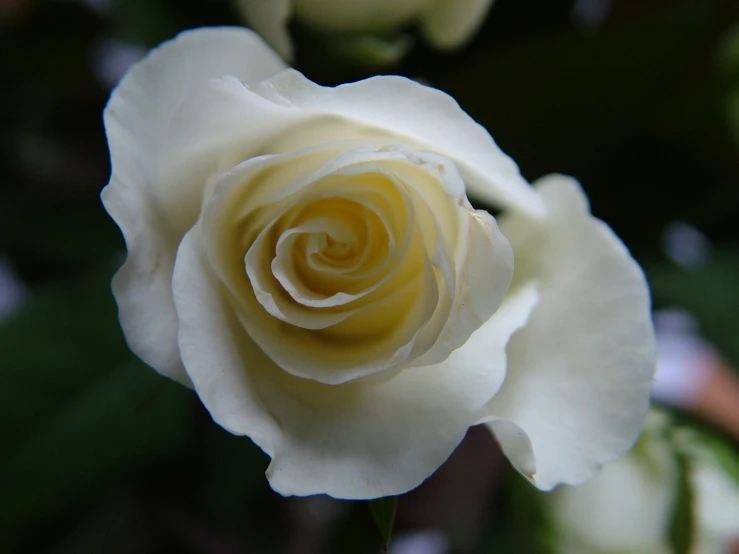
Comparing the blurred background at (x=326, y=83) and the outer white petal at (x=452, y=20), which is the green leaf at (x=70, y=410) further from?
the outer white petal at (x=452, y=20)

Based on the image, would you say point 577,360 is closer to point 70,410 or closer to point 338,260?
point 338,260

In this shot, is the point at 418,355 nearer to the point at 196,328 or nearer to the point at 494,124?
the point at 196,328

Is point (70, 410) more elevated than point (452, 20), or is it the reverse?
point (452, 20)

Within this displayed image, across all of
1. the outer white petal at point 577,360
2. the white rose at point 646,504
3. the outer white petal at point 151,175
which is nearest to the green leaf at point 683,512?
the white rose at point 646,504

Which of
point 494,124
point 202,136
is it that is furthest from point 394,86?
point 494,124

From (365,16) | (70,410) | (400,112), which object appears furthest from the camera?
(70,410)

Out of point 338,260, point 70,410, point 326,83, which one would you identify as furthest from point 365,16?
point 70,410

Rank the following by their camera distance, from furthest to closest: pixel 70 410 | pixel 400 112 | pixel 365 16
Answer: pixel 70 410, pixel 365 16, pixel 400 112
